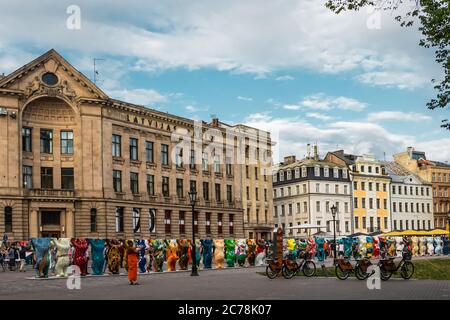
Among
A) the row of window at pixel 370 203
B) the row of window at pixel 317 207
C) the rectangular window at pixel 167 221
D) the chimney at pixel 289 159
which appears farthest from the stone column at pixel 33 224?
the row of window at pixel 370 203

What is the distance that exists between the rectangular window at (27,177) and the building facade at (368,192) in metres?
54.6

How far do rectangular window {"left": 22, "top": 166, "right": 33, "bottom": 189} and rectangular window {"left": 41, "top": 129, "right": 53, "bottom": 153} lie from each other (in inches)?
89.6

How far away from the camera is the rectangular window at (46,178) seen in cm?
5947

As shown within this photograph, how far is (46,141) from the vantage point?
60375mm

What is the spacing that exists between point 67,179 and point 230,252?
2244 cm

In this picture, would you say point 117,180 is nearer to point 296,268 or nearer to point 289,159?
point 296,268

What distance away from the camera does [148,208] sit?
222ft

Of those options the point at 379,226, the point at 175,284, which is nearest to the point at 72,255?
the point at 175,284

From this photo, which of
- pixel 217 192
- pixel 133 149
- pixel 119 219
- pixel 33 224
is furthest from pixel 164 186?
pixel 33 224

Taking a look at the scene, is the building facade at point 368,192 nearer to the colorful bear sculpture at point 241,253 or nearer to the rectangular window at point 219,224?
the rectangular window at point 219,224

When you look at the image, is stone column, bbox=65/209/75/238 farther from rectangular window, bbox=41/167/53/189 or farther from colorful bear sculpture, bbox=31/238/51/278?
colorful bear sculpture, bbox=31/238/51/278

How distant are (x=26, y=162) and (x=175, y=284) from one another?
35278mm
